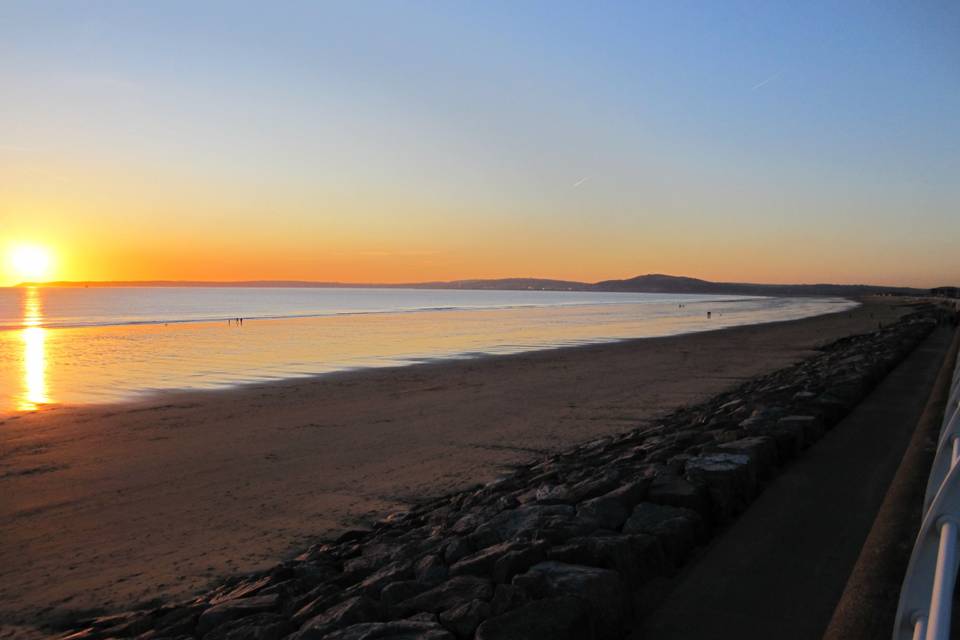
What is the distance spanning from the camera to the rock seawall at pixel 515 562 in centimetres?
338

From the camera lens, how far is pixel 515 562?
405 cm

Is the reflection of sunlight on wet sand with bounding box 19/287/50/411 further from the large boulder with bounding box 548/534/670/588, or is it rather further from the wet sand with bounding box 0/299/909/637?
the large boulder with bounding box 548/534/670/588

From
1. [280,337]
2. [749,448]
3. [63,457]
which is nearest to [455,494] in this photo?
[749,448]

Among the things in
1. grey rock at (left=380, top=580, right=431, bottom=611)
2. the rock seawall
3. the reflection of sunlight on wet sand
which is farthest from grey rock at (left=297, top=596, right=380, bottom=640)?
the reflection of sunlight on wet sand

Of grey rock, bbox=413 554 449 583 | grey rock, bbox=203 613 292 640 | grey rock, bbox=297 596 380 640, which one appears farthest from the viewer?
grey rock, bbox=413 554 449 583

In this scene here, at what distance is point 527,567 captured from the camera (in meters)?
3.99

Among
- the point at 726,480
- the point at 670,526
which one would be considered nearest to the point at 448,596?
the point at 670,526

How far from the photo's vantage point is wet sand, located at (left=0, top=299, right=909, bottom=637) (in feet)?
21.0

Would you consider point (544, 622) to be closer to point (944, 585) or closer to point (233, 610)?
point (944, 585)

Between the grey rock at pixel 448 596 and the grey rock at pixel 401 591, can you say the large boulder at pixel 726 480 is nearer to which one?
the grey rock at pixel 448 596

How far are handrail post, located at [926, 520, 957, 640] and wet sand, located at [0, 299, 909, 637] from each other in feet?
18.6

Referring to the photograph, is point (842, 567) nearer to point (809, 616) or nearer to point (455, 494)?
point (809, 616)

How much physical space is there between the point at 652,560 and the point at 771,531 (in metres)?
1.09

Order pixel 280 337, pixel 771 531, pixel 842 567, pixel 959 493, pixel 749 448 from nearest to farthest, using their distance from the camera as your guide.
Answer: pixel 959 493
pixel 842 567
pixel 771 531
pixel 749 448
pixel 280 337
